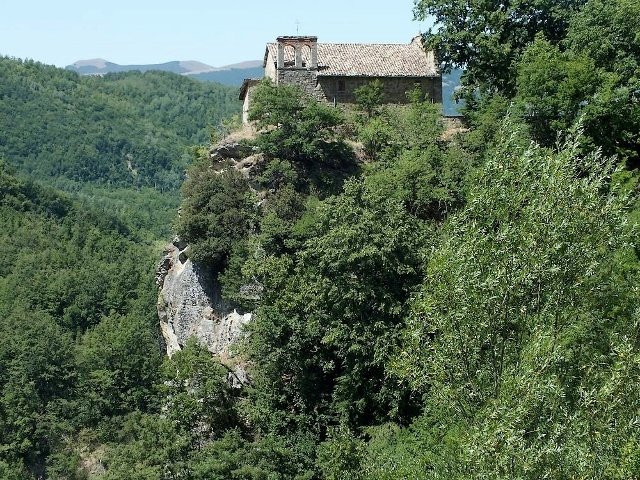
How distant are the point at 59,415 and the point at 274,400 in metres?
23.2

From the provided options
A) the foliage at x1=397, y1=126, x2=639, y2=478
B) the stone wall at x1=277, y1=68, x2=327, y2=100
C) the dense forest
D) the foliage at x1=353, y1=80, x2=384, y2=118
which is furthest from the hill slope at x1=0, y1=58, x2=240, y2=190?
the foliage at x1=397, y1=126, x2=639, y2=478

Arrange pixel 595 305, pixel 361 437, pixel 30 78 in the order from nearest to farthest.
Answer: pixel 595 305, pixel 361 437, pixel 30 78

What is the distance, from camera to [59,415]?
49.9 metres

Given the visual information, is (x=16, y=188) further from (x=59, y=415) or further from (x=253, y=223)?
(x=253, y=223)

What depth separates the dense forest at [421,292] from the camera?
19.9 metres

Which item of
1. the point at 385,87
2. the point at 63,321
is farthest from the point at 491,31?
the point at 63,321

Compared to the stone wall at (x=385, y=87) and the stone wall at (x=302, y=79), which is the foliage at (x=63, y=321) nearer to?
the stone wall at (x=302, y=79)

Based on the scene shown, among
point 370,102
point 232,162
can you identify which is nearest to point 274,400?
point 232,162

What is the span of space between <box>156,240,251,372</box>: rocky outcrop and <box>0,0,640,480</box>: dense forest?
959mm

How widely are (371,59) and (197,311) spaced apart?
1383 centimetres

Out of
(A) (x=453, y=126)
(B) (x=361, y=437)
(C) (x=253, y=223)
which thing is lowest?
(B) (x=361, y=437)

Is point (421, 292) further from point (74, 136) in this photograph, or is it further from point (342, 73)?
point (74, 136)

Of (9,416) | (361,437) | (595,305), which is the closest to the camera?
(595,305)

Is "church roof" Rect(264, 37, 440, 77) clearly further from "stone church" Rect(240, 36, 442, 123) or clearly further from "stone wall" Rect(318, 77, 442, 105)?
"stone wall" Rect(318, 77, 442, 105)
